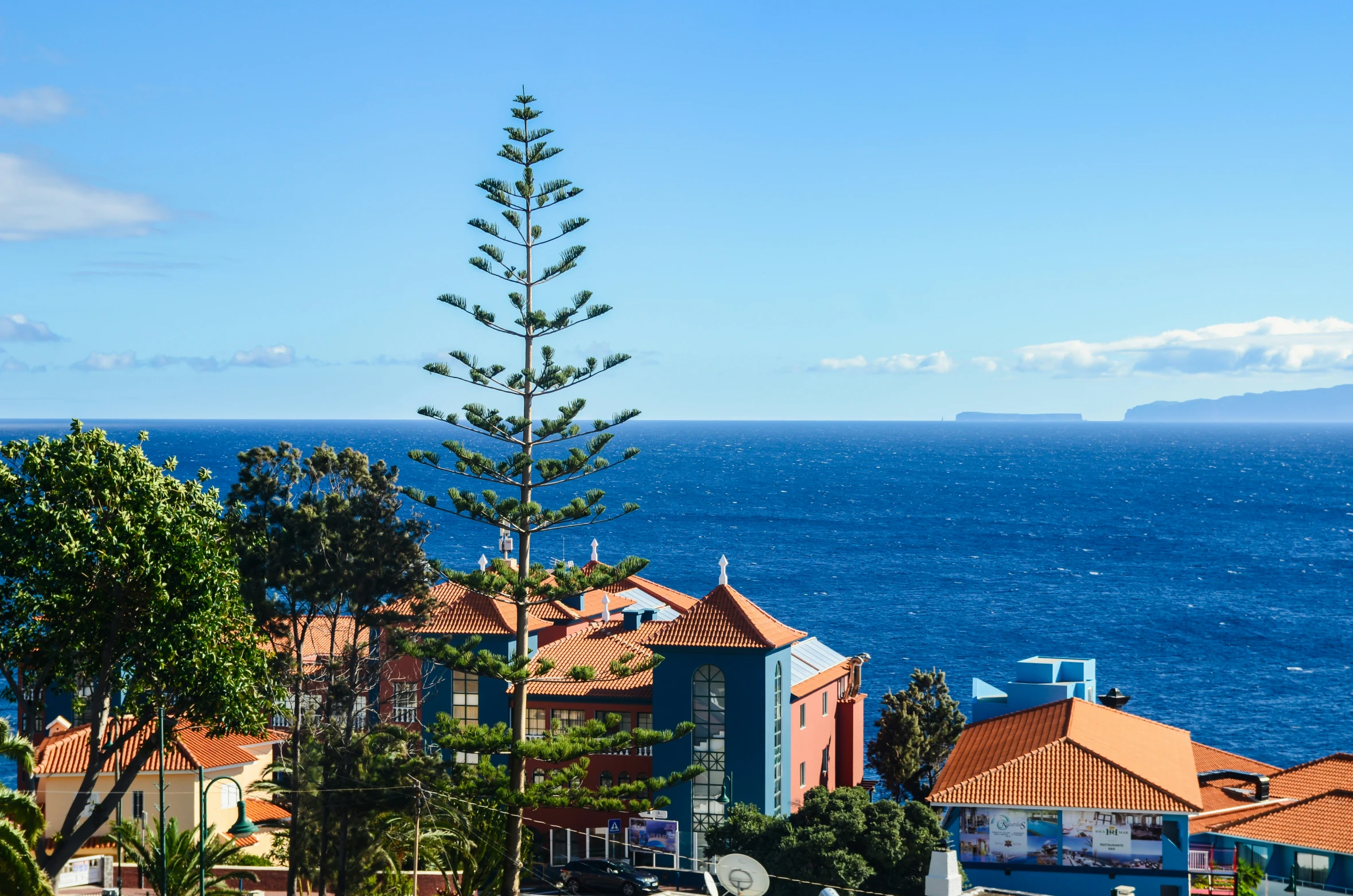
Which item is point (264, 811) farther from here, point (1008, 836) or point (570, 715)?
point (1008, 836)

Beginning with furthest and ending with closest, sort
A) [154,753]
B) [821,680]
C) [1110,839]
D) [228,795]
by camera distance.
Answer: [821,680] < [228,795] < [154,753] < [1110,839]

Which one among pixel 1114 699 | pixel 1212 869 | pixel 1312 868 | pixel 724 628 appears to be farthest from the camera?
pixel 1114 699

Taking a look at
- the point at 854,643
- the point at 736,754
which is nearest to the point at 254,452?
the point at 736,754

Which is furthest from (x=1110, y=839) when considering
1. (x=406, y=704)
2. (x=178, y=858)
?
(x=406, y=704)

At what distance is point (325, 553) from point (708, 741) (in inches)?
471

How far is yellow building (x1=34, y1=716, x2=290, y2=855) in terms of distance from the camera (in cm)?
3625

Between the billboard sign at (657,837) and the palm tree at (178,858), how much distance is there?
40.5ft

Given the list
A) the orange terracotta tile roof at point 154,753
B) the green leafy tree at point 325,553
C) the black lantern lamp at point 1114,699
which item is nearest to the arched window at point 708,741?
the green leafy tree at point 325,553

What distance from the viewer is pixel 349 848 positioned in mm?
29547

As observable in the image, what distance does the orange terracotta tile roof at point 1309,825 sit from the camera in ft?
103

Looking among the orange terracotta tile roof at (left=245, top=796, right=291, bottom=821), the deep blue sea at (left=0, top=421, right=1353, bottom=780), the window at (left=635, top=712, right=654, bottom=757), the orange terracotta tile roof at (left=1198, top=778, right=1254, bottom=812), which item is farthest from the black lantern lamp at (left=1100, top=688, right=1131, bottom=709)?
the orange terracotta tile roof at (left=245, top=796, right=291, bottom=821)

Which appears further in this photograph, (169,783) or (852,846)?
(169,783)

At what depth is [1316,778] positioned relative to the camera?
124ft

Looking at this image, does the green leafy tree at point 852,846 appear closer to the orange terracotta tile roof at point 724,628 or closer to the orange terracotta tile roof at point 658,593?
the orange terracotta tile roof at point 724,628
